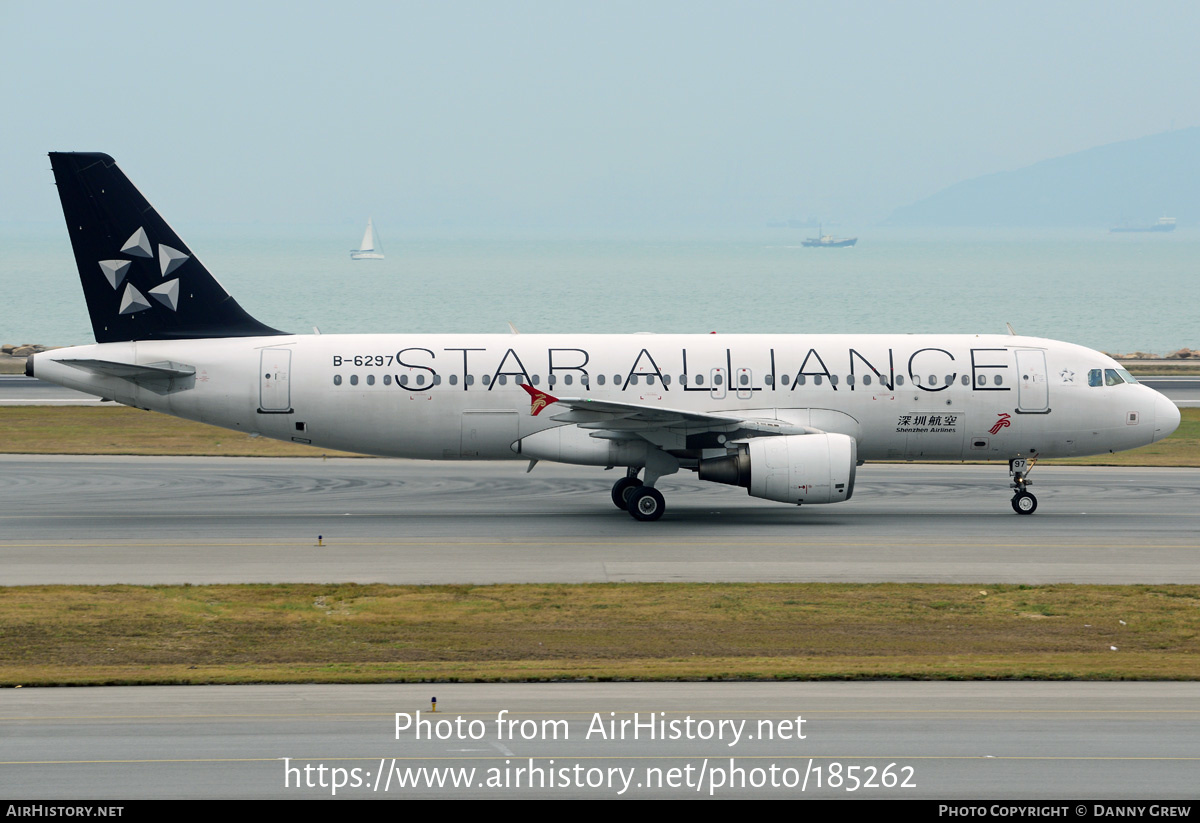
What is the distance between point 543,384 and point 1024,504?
1262 centimetres

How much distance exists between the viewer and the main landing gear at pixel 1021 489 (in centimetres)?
3136

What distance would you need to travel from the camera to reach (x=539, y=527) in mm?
29516

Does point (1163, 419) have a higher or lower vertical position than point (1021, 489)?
higher

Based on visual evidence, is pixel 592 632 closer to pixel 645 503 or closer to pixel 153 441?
pixel 645 503

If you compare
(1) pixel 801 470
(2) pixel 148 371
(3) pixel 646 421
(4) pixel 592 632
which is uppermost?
(2) pixel 148 371

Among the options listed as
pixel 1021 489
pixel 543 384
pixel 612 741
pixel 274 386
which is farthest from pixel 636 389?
pixel 612 741

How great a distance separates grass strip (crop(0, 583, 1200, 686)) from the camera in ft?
57.9

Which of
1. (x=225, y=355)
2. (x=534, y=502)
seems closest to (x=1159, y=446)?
(x=534, y=502)

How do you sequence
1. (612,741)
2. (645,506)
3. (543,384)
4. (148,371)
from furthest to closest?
(543,384) → (645,506) → (148,371) → (612,741)

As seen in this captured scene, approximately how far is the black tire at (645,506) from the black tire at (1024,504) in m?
9.16

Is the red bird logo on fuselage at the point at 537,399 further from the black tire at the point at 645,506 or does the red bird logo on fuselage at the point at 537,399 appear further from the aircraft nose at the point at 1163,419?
the aircraft nose at the point at 1163,419

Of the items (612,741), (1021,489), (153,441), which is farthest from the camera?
(153,441)

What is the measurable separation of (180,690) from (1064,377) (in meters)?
23.7
